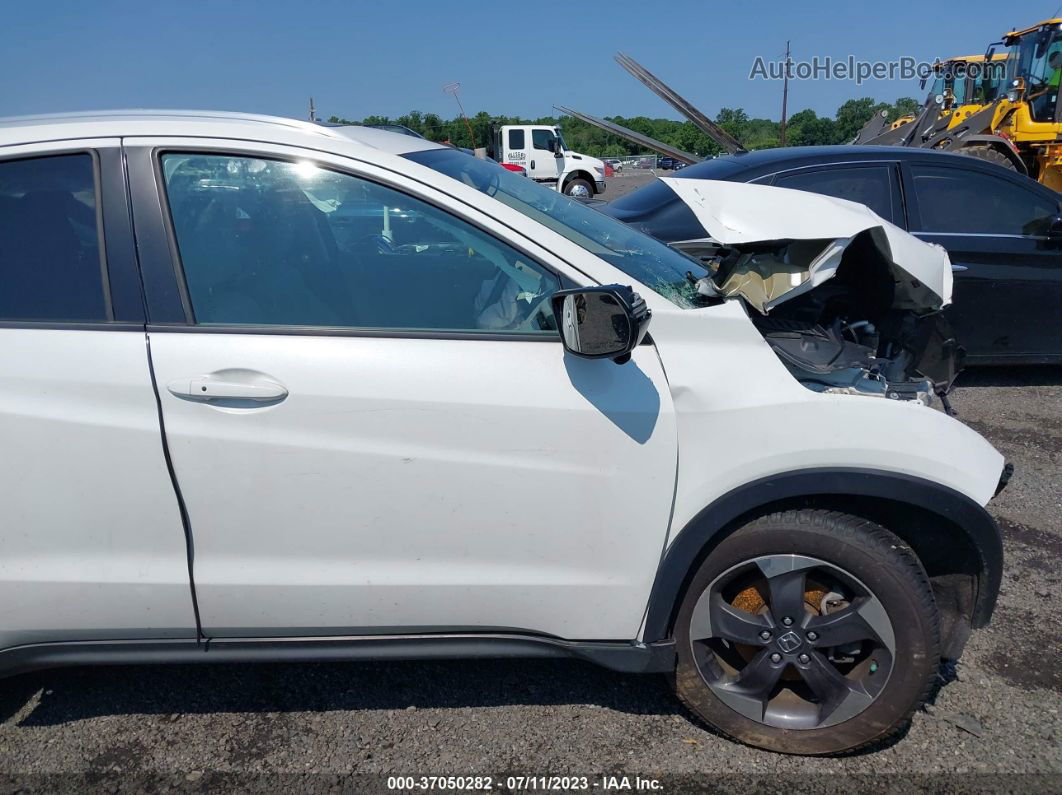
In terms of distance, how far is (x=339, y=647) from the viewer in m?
2.45

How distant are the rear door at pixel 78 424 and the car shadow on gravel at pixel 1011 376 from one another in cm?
572

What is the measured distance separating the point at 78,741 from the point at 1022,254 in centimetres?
600

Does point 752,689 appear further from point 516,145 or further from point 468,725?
point 516,145

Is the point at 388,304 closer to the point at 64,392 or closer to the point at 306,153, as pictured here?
the point at 306,153

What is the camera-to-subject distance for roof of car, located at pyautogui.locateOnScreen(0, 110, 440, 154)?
2.37m

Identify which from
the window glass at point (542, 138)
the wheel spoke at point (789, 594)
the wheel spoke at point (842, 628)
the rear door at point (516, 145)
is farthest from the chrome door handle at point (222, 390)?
the window glass at point (542, 138)

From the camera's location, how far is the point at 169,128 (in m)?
2.38

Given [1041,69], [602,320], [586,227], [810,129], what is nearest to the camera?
[602,320]

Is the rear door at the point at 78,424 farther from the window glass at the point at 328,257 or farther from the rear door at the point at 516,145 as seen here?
the rear door at the point at 516,145

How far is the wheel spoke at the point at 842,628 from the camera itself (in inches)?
93.7

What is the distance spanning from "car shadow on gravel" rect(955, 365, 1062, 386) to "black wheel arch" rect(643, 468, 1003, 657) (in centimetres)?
416

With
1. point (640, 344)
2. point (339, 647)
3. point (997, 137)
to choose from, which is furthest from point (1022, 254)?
point (997, 137)

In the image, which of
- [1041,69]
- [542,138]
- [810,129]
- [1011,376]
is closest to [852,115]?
[810,129]

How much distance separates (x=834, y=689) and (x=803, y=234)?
1.35 meters
